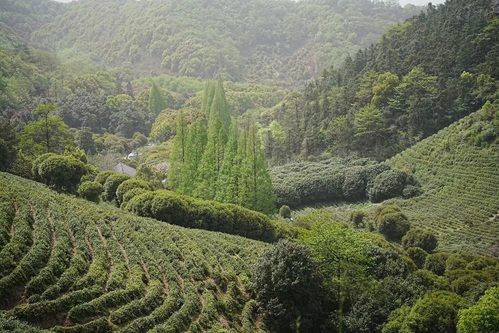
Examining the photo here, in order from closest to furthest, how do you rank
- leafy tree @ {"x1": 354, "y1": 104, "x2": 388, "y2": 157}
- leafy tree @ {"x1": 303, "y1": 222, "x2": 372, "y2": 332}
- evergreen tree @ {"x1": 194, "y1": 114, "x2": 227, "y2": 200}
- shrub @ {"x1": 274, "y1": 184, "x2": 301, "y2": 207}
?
1. leafy tree @ {"x1": 303, "y1": 222, "x2": 372, "y2": 332}
2. evergreen tree @ {"x1": 194, "y1": 114, "x2": 227, "y2": 200}
3. shrub @ {"x1": 274, "y1": 184, "x2": 301, "y2": 207}
4. leafy tree @ {"x1": 354, "y1": 104, "x2": 388, "y2": 157}

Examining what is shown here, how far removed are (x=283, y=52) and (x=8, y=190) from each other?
16622cm

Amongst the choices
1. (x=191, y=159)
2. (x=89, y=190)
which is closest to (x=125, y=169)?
(x=191, y=159)

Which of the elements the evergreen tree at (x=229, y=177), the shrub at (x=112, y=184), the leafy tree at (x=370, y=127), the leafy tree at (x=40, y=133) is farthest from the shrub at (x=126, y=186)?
the leafy tree at (x=370, y=127)

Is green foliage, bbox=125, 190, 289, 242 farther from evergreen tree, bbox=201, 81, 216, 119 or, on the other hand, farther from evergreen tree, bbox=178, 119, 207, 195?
evergreen tree, bbox=201, 81, 216, 119

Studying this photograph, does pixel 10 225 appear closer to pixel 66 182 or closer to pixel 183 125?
pixel 66 182

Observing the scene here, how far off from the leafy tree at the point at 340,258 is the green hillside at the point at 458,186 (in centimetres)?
1552

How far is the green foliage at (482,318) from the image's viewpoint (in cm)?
1648

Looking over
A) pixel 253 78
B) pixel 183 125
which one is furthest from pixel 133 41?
pixel 183 125

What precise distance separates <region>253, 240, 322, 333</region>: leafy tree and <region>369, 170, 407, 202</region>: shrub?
1096 inches

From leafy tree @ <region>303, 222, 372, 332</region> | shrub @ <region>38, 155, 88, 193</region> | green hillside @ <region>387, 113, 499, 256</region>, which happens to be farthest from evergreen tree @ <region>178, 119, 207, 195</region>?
green hillside @ <region>387, 113, 499, 256</region>

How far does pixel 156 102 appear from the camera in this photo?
325ft

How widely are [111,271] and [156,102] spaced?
275ft

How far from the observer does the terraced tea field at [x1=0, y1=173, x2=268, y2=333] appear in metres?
14.7

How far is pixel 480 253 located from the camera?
110 feet
